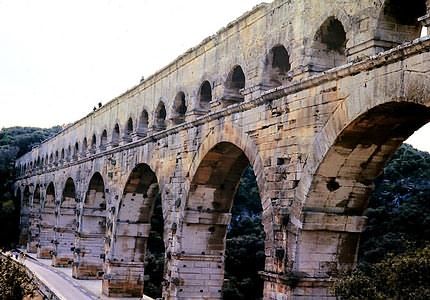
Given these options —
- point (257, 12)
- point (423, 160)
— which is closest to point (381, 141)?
point (257, 12)

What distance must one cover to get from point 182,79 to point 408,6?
880cm

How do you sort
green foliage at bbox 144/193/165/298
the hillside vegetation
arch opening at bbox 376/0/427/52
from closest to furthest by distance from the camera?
1. arch opening at bbox 376/0/427/52
2. the hillside vegetation
3. green foliage at bbox 144/193/165/298

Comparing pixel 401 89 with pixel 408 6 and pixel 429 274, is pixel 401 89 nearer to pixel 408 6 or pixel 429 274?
pixel 408 6

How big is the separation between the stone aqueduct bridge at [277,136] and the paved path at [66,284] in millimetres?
965

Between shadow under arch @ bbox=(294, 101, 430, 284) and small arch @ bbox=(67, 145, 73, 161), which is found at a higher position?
small arch @ bbox=(67, 145, 73, 161)

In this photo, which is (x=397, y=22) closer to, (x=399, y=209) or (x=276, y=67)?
(x=276, y=67)

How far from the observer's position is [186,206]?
1576 centimetres

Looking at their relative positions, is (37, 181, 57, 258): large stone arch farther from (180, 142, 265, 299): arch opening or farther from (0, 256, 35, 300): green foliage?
(180, 142, 265, 299): arch opening

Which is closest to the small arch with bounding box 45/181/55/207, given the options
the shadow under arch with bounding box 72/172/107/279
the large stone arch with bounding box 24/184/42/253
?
the large stone arch with bounding box 24/184/42/253

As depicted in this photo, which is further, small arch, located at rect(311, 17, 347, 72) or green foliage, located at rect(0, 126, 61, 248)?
green foliage, located at rect(0, 126, 61, 248)

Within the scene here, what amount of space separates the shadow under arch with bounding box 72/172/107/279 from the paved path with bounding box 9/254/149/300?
27.1 inches

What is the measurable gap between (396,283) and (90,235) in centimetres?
1843

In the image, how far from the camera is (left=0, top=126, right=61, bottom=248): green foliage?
1821 inches

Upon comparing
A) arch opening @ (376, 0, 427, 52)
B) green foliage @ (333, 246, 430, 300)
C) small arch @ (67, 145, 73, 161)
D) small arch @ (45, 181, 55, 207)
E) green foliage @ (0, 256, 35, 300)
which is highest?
arch opening @ (376, 0, 427, 52)
